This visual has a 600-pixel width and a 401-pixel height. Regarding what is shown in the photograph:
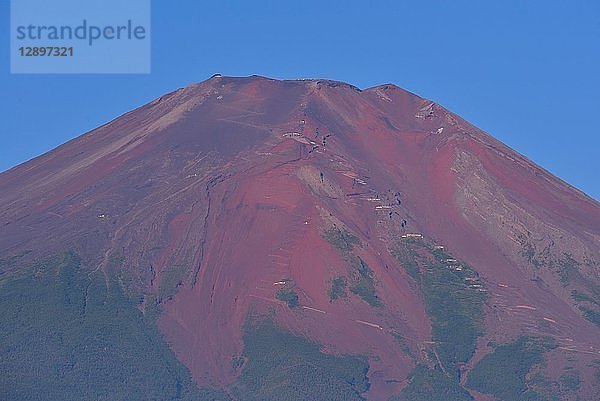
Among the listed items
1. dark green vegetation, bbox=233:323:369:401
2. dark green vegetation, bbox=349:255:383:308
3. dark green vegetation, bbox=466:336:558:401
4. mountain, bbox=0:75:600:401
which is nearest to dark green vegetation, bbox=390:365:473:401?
mountain, bbox=0:75:600:401

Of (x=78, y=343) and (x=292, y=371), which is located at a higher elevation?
(x=78, y=343)

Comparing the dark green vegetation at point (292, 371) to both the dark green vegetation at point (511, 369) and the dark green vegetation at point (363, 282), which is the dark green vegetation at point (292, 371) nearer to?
the dark green vegetation at point (363, 282)

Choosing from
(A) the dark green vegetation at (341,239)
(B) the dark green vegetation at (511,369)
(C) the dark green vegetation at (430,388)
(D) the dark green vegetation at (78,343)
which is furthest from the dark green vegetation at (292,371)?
(A) the dark green vegetation at (341,239)

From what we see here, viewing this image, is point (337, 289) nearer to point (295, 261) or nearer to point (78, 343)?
point (295, 261)

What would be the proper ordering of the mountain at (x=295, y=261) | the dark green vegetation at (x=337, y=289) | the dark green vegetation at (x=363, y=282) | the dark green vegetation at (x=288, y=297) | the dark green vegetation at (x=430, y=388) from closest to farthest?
1. the dark green vegetation at (x=430, y=388)
2. the mountain at (x=295, y=261)
3. the dark green vegetation at (x=288, y=297)
4. the dark green vegetation at (x=337, y=289)
5. the dark green vegetation at (x=363, y=282)

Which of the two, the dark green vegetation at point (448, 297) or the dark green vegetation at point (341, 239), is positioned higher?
the dark green vegetation at point (341, 239)

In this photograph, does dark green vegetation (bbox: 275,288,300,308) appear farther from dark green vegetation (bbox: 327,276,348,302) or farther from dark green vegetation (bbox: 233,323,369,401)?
dark green vegetation (bbox: 327,276,348,302)

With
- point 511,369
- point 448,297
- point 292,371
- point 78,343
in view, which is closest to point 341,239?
point 448,297
